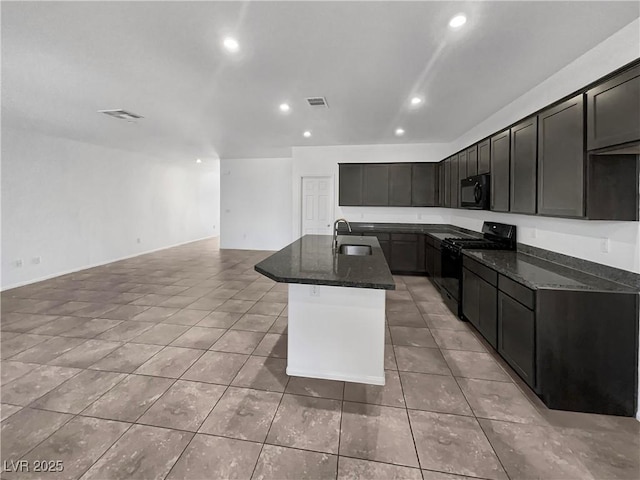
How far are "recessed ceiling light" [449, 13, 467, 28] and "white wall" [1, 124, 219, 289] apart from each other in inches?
262

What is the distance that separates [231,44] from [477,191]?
3313 mm

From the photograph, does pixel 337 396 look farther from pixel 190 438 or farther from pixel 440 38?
pixel 440 38

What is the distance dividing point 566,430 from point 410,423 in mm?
980

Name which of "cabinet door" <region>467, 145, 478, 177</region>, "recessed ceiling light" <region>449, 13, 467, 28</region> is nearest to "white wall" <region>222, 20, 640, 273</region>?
"cabinet door" <region>467, 145, 478, 177</region>

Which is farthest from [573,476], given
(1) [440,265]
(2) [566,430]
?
(1) [440,265]

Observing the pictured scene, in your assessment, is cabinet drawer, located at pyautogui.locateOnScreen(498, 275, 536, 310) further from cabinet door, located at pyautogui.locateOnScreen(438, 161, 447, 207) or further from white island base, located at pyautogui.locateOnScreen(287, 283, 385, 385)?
cabinet door, located at pyautogui.locateOnScreen(438, 161, 447, 207)

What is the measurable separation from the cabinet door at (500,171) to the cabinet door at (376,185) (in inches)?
106

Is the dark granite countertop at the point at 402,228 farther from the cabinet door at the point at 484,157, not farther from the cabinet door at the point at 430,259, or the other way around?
the cabinet door at the point at 484,157

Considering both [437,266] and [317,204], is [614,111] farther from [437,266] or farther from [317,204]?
[317,204]

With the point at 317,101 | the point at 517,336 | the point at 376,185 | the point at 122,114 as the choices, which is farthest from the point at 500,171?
the point at 122,114

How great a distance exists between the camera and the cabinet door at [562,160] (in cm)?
218

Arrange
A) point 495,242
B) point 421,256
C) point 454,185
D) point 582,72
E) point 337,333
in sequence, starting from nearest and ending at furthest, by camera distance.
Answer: point 337,333 < point 582,72 < point 495,242 < point 454,185 < point 421,256

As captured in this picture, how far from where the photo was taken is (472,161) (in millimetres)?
4199

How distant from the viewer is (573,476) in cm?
155
